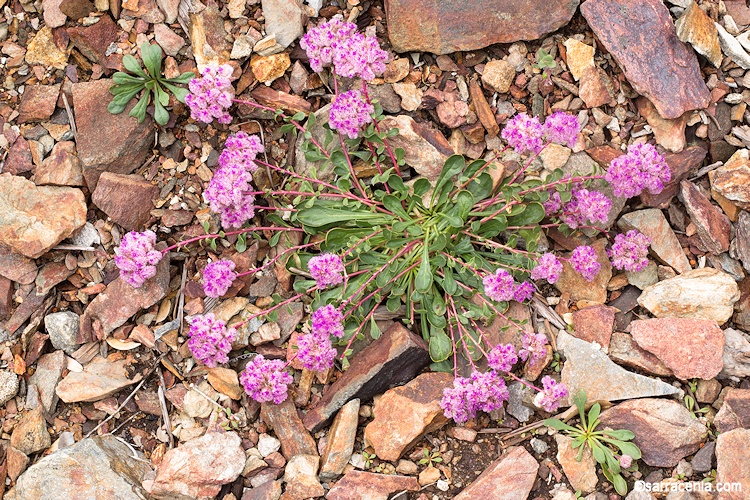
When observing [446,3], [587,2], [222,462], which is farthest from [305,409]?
[587,2]

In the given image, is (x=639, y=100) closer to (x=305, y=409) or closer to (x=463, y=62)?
(x=463, y=62)

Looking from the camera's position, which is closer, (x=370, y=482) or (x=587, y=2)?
(x=370, y=482)

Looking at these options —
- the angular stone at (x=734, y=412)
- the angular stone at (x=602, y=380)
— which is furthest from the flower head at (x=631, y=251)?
the angular stone at (x=734, y=412)

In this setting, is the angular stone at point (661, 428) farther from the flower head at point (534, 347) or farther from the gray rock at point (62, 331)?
the gray rock at point (62, 331)

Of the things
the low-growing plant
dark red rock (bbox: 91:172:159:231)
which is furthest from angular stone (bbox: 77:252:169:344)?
the low-growing plant

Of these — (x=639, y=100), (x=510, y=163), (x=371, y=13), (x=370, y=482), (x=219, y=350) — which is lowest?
(x=370, y=482)

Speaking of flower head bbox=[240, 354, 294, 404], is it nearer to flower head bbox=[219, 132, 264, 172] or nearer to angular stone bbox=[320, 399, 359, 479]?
angular stone bbox=[320, 399, 359, 479]

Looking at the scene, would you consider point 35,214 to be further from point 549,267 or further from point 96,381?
point 549,267
